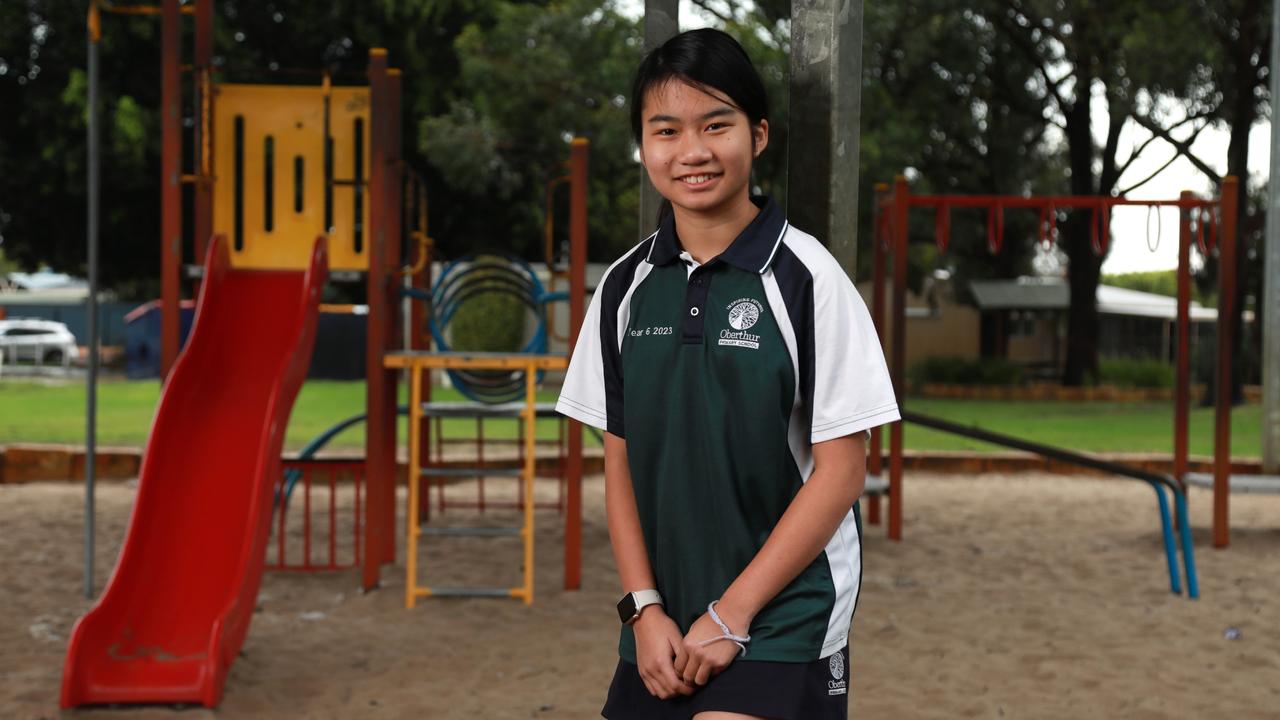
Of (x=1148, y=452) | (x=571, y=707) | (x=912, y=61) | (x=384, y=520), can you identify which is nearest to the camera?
(x=571, y=707)

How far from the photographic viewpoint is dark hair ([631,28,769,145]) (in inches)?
71.2

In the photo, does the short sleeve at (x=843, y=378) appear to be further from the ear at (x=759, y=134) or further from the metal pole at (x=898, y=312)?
the metal pole at (x=898, y=312)

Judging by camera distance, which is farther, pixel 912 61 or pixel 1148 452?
pixel 912 61

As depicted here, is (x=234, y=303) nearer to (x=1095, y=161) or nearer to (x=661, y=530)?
(x=661, y=530)

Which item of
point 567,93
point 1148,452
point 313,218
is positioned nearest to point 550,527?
point 313,218

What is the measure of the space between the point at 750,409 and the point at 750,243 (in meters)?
0.25

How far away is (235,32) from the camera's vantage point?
2362 centimetres

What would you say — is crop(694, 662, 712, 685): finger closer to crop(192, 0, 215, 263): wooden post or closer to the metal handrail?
the metal handrail

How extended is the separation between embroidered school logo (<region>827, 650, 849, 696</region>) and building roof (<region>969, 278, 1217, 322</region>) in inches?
1085

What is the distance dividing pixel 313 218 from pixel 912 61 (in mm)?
13137

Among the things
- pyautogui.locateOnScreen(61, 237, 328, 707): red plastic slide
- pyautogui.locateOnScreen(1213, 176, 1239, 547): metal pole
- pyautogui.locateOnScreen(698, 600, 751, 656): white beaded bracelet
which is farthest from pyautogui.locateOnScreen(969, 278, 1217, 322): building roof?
pyautogui.locateOnScreen(698, 600, 751, 656): white beaded bracelet

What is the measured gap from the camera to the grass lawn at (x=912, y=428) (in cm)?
1280

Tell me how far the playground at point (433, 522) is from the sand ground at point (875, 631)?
0.9 inches

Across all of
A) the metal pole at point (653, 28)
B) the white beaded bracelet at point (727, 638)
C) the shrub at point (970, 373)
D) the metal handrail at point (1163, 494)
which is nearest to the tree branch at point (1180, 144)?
the shrub at point (970, 373)
